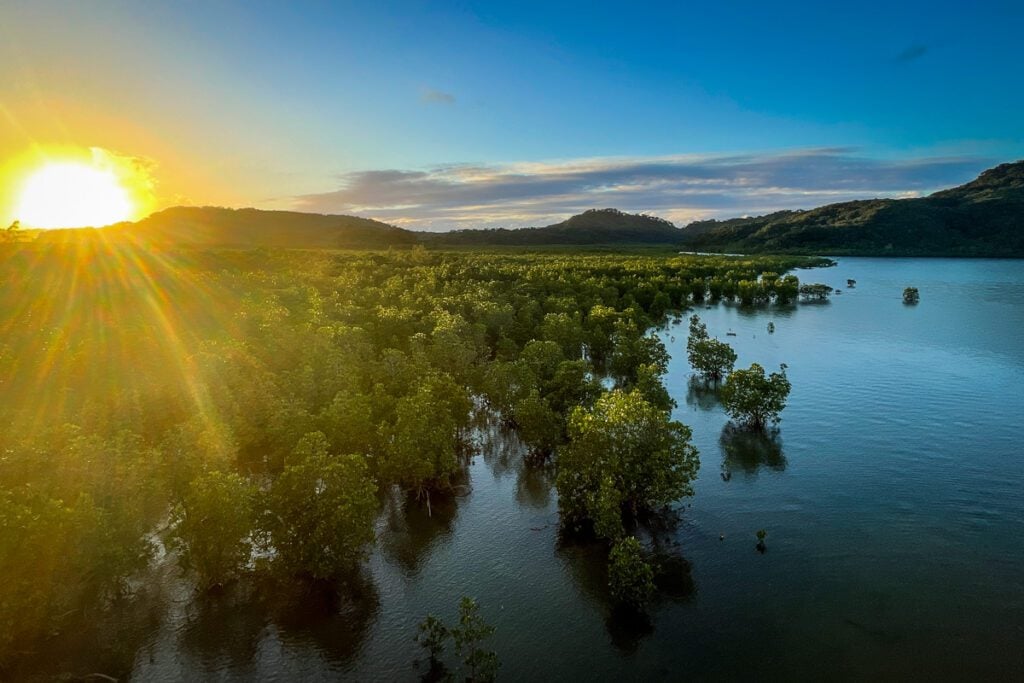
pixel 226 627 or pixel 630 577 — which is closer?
pixel 226 627

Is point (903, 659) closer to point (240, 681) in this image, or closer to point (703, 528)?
point (703, 528)

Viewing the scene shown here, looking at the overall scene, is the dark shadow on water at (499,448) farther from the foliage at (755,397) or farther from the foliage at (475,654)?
the foliage at (755,397)

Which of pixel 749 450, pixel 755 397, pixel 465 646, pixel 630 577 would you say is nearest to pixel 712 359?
pixel 755 397

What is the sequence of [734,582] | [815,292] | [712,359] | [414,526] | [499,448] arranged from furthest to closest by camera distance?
[815,292]
[712,359]
[499,448]
[414,526]
[734,582]

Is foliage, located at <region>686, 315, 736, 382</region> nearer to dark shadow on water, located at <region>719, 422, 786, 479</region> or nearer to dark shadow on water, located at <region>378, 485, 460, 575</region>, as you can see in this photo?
dark shadow on water, located at <region>719, 422, 786, 479</region>

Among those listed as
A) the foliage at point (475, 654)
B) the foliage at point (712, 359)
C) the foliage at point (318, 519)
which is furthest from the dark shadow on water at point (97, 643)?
the foliage at point (712, 359)

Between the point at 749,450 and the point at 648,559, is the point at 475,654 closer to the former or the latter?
the point at 648,559

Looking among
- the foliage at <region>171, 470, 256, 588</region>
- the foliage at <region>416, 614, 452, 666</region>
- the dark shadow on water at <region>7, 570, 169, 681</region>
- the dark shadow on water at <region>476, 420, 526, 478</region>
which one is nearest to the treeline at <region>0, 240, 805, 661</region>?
the foliage at <region>171, 470, 256, 588</region>
